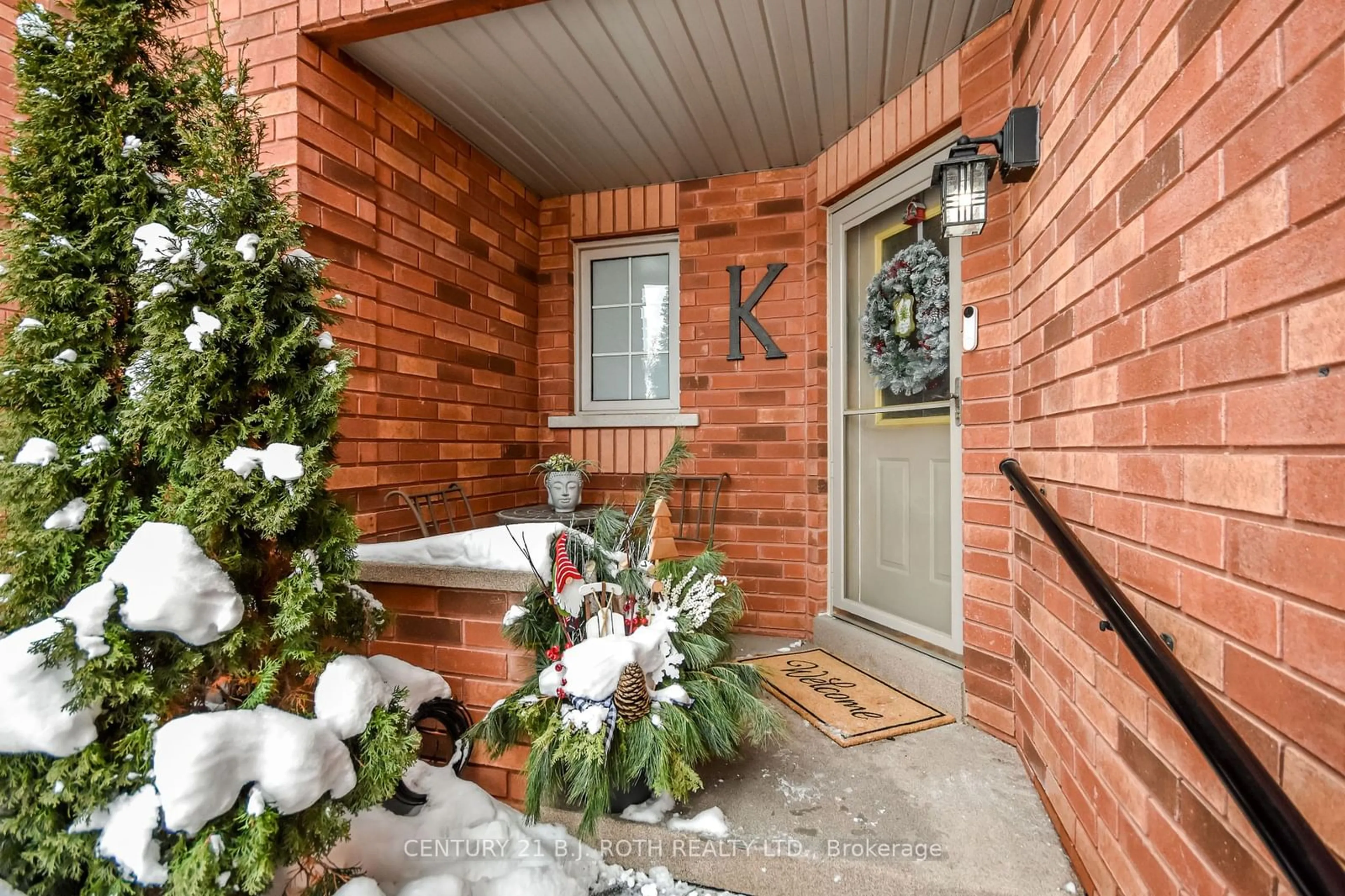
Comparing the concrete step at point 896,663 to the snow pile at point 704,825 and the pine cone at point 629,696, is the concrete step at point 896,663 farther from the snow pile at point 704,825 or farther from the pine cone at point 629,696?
the pine cone at point 629,696

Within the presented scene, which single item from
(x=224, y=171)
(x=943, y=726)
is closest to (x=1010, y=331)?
(x=943, y=726)

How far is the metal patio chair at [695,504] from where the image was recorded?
2926 millimetres

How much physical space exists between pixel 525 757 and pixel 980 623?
1.47 meters

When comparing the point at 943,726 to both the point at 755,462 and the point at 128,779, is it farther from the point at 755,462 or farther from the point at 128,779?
the point at 128,779

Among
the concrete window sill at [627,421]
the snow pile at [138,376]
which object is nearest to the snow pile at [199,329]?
the snow pile at [138,376]

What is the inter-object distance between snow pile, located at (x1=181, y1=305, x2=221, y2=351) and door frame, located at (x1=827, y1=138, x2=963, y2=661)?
2026 millimetres

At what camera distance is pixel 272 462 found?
1057 mm

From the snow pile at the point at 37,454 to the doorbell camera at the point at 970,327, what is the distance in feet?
7.45

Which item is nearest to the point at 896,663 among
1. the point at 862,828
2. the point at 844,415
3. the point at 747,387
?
the point at 862,828

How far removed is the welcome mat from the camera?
1839 mm

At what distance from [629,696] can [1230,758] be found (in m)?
1.09

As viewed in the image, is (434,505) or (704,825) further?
(434,505)

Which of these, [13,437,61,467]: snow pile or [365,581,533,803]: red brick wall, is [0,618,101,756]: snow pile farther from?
[365,581,533,803]: red brick wall

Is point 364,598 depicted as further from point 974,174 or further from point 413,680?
point 974,174
